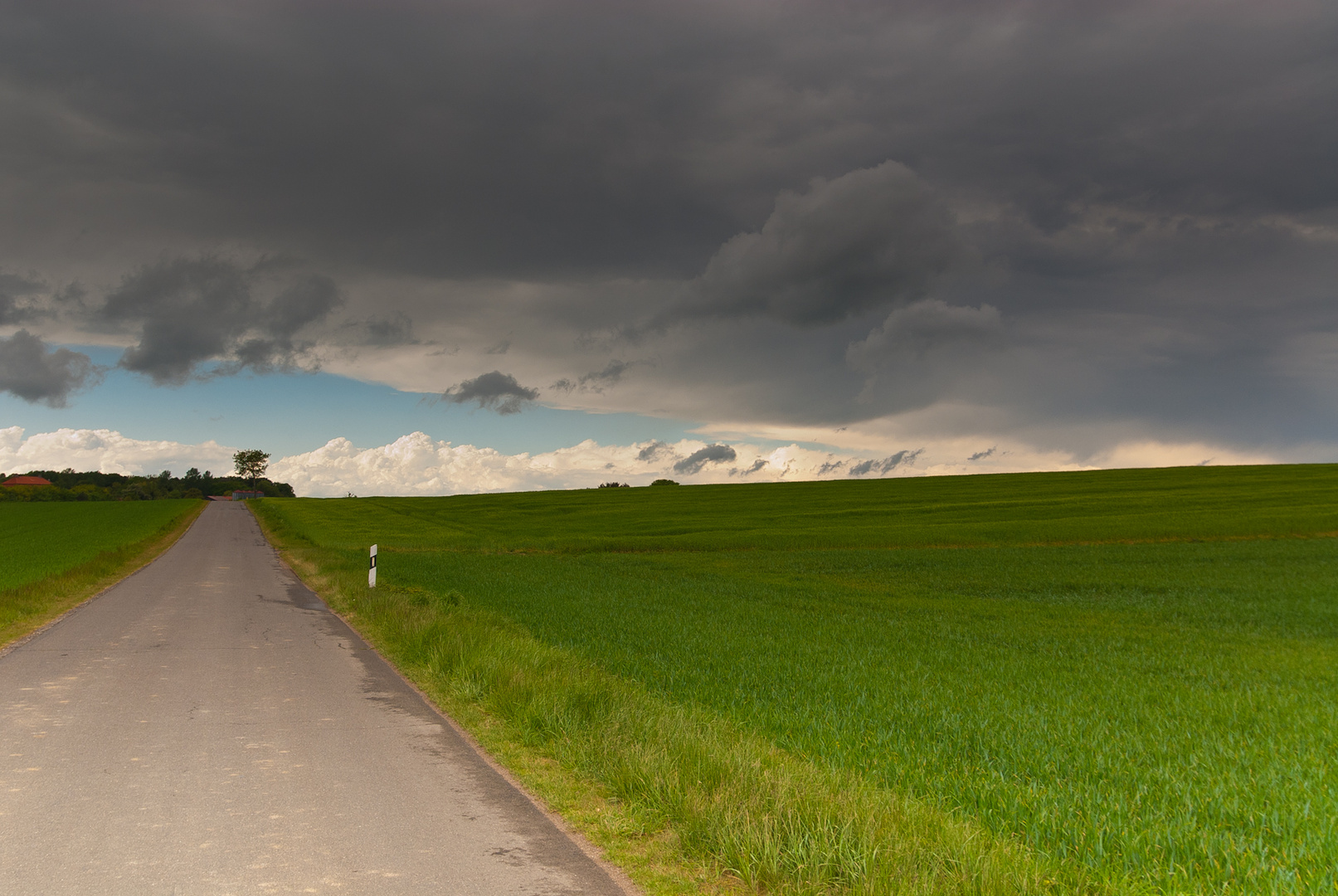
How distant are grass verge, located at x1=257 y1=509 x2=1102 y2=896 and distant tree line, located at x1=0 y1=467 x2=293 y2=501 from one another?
159193mm

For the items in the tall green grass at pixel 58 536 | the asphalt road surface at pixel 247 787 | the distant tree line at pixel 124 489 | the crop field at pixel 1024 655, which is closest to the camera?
→ the asphalt road surface at pixel 247 787

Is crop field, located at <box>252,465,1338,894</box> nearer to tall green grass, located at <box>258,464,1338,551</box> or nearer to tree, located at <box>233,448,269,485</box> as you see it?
tall green grass, located at <box>258,464,1338,551</box>

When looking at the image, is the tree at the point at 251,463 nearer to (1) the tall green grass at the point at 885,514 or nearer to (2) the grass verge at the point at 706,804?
(1) the tall green grass at the point at 885,514

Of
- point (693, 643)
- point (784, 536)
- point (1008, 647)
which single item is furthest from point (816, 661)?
point (784, 536)

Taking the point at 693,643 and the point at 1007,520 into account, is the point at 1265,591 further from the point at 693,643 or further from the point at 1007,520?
the point at 1007,520

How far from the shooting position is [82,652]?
13.2 m

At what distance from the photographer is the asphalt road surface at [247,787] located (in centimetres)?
504

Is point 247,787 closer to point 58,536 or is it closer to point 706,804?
point 706,804

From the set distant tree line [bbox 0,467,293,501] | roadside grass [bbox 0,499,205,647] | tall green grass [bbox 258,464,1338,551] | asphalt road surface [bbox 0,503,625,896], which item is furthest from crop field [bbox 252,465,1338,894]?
distant tree line [bbox 0,467,293,501]

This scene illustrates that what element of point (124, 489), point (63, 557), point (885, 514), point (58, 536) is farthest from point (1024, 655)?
point (124, 489)

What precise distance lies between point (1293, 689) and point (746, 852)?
38.5ft

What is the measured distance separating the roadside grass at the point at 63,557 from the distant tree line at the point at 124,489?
7710 cm

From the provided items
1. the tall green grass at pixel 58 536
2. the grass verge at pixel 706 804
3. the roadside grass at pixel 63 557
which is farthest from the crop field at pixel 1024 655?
the tall green grass at pixel 58 536

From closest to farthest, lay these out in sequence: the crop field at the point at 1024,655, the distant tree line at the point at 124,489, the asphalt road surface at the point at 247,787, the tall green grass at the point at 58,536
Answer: the asphalt road surface at the point at 247,787
the crop field at the point at 1024,655
the tall green grass at the point at 58,536
the distant tree line at the point at 124,489
